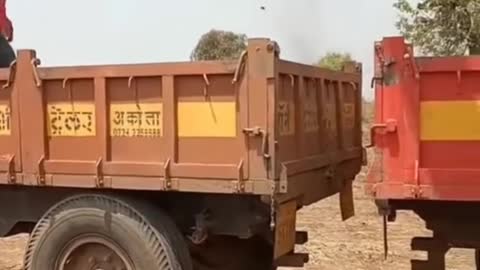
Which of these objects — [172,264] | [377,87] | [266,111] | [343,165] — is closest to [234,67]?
[266,111]

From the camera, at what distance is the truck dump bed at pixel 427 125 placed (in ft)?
16.7

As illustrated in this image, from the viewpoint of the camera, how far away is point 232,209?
570 cm

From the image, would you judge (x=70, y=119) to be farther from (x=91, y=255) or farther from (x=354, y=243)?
(x=354, y=243)

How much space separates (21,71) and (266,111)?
172cm

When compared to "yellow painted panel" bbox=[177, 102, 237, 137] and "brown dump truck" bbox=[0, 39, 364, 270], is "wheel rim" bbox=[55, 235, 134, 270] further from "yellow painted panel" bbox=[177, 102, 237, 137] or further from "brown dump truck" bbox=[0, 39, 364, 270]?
"yellow painted panel" bbox=[177, 102, 237, 137]

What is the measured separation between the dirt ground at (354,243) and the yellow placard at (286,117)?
2.23 meters

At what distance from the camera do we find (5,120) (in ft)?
19.6

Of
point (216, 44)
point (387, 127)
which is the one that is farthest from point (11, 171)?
point (216, 44)

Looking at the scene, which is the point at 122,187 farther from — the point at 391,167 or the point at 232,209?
the point at 391,167

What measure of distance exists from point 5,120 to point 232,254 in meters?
1.81

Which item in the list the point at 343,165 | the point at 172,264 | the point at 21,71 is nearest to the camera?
the point at 172,264

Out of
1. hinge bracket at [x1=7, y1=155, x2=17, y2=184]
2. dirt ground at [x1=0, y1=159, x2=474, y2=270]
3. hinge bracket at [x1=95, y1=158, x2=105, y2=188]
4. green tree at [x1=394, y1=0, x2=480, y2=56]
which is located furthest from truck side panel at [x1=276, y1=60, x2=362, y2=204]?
green tree at [x1=394, y1=0, x2=480, y2=56]

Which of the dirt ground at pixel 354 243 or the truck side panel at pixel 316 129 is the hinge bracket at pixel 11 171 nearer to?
the truck side panel at pixel 316 129

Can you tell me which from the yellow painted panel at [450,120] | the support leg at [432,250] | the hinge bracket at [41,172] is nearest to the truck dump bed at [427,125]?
the yellow painted panel at [450,120]
